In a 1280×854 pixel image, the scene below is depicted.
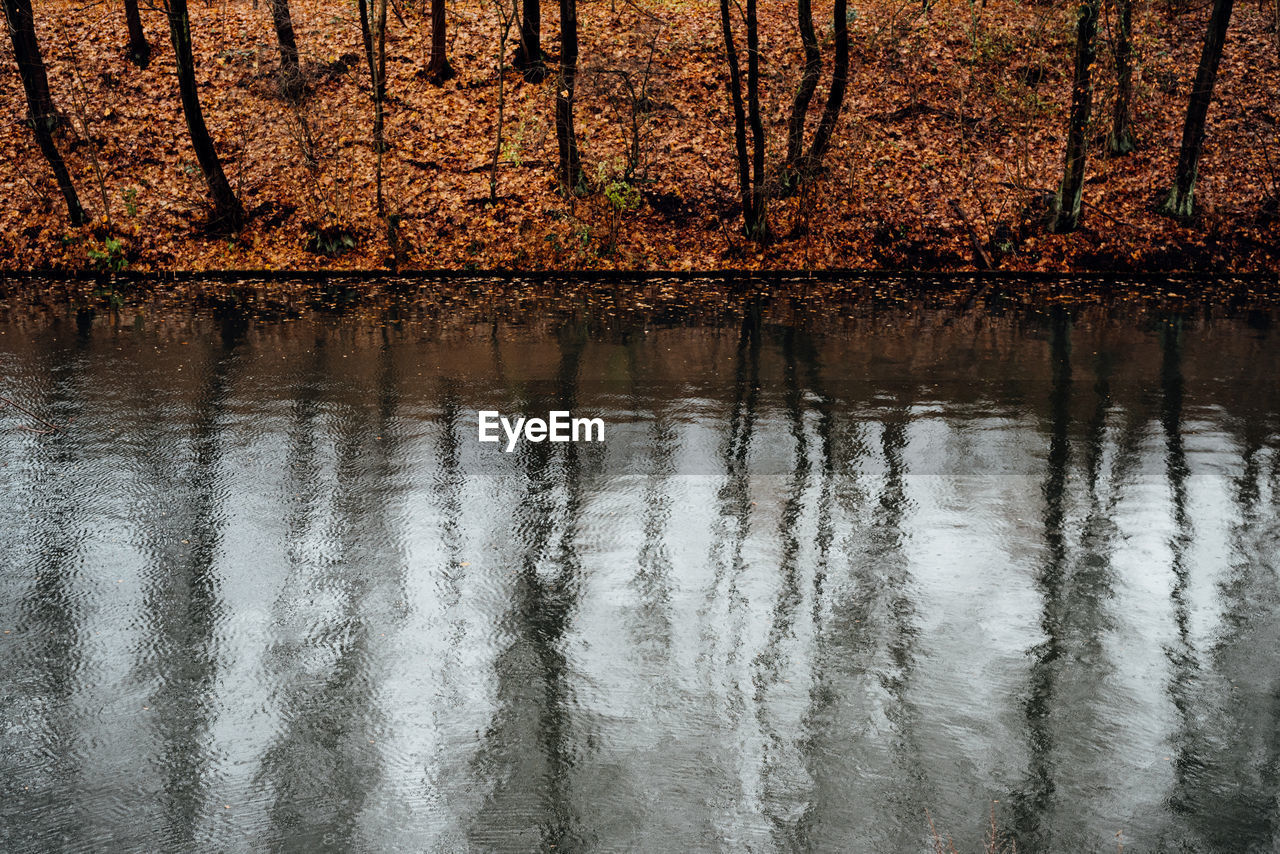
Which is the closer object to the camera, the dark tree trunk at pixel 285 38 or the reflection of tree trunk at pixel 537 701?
the reflection of tree trunk at pixel 537 701

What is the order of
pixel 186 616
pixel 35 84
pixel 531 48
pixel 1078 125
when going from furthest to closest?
pixel 531 48, pixel 35 84, pixel 1078 125, pixel 186 616

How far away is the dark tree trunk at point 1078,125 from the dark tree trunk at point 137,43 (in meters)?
23.2

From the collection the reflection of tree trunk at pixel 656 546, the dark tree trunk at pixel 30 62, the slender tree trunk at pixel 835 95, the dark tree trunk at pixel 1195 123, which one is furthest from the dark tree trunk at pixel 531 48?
the reflection of tree trunk at pixel 656 546

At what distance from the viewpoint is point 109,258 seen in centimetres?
1867

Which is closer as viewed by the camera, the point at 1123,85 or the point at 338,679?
the point at 338,679

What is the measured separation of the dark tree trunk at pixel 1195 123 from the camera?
1920 centimetres

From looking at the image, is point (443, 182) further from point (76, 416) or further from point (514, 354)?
point (76, 416)

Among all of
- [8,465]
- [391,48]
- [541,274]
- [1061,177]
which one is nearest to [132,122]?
[391,48]

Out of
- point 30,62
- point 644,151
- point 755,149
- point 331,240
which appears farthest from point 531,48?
point 30,62

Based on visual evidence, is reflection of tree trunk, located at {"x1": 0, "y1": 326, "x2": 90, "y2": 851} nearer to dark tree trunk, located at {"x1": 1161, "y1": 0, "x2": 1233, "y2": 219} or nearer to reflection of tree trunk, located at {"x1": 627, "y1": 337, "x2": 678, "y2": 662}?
reflection of tree trunk, located at {"x1": 627, "y1": 337, "x2": 678, "y2": 662}

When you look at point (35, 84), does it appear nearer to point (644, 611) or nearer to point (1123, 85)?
point (644, 611)

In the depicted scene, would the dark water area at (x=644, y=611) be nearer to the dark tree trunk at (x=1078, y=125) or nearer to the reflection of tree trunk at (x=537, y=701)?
the reflection of tree trunk at (x=537, y=701)

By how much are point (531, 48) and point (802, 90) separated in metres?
8.52

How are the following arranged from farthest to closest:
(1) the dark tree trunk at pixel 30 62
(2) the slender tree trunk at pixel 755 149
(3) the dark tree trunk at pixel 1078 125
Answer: (2) the slender tree trunk at pixel 755 149 → (1) the dark tree trunk at pixel 30 62 → (3) the dark tree trunk at pixel 1078 125
